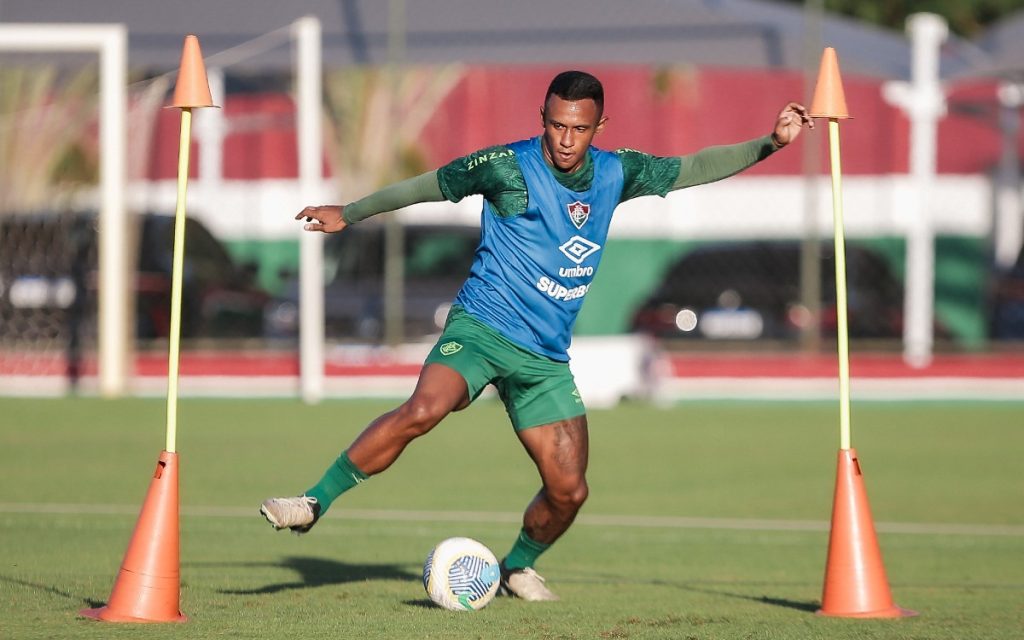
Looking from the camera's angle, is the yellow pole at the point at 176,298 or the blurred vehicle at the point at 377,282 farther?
the blurred vehicle at the point at 377,282

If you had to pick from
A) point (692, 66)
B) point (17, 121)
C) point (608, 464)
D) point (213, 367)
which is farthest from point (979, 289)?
point (17, 121)

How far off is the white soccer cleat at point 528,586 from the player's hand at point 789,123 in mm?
2207

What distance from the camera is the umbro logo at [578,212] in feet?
24.6

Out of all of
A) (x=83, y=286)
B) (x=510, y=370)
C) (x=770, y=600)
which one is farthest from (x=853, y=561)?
(x=83, y=286)

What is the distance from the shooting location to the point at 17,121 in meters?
31.0

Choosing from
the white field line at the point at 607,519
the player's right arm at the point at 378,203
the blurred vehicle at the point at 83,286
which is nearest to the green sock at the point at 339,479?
the player's right arm at the point at 378,203

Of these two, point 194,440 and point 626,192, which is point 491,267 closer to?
point 626,192

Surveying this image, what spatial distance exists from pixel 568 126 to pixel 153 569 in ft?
7.96

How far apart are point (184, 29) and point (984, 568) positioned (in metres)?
15.9

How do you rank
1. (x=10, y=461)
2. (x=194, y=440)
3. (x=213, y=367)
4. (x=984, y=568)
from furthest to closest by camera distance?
(x=213, y=367), (x=194, y=440), (x=10, y=461), (x=984, y=568)

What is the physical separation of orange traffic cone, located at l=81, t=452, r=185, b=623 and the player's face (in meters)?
2.00

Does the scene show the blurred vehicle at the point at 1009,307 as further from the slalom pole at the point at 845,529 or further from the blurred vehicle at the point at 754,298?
the slalom pole at the point at 845,529

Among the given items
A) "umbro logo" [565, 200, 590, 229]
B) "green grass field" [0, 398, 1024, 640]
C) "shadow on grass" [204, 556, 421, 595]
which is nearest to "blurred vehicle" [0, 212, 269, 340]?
"green grass field" [0, 398, 1024, 640]

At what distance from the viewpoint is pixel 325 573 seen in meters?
8.80
